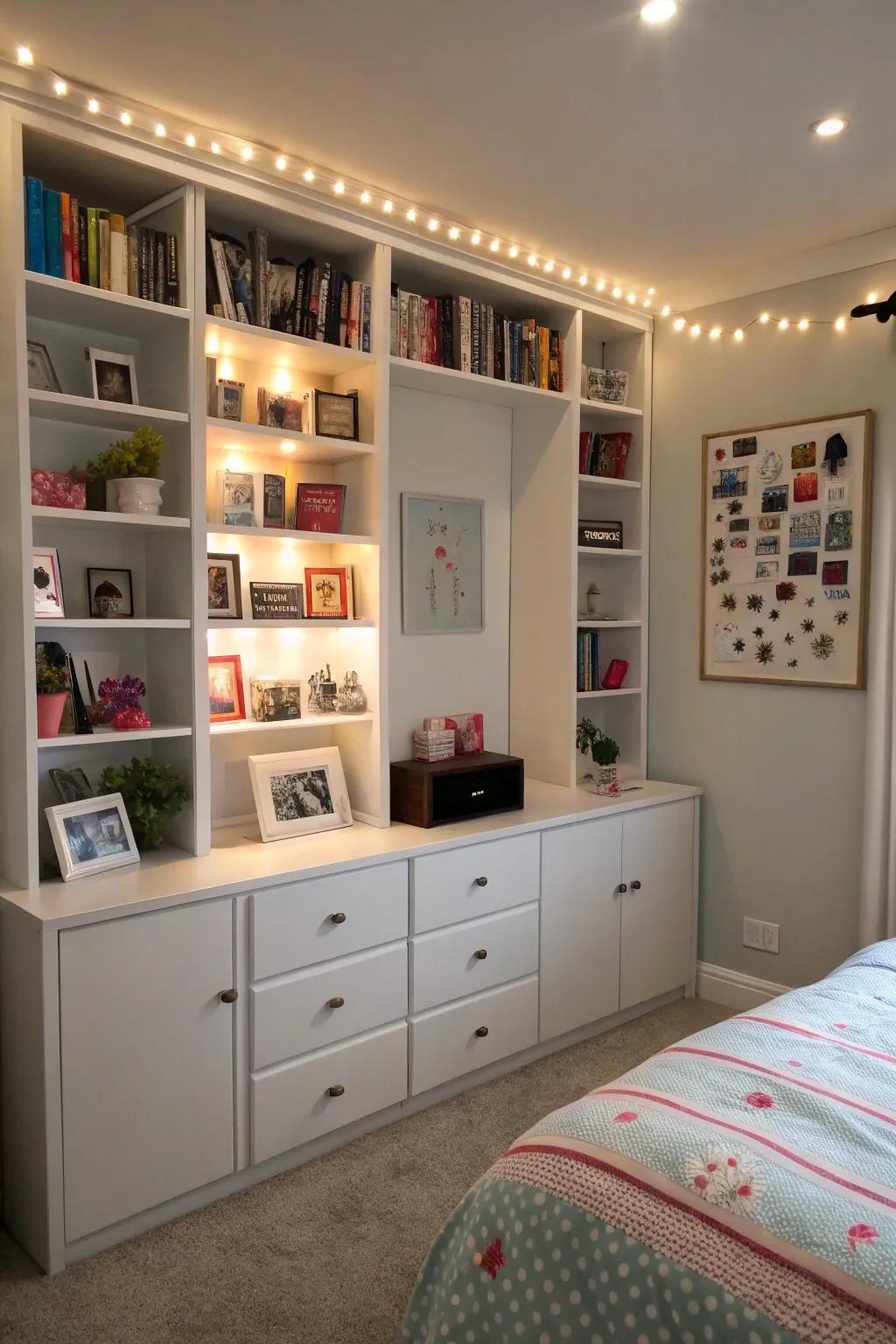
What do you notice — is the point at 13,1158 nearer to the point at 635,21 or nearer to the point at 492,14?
the point at 492,14

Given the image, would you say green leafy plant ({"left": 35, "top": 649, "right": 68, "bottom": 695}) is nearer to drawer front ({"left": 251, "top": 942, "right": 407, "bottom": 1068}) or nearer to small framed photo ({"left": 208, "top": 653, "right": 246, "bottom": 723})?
small framed photo ({"left": 208, "top": 653, "right": 246, "bottom": 723})

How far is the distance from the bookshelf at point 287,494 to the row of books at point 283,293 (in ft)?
0.16

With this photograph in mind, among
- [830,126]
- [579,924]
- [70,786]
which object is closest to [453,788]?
[579,924]

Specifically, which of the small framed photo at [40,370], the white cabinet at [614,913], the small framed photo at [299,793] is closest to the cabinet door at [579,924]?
the white cabinet at [614,913]

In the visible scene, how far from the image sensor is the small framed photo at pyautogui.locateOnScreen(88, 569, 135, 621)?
2.54m

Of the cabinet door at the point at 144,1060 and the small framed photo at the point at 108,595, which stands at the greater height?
the small framed photo at the point at 108,595

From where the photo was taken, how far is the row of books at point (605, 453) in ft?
12.1

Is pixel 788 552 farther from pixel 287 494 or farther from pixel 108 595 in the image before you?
pixel 108 595

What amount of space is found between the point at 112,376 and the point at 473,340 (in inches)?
47.3

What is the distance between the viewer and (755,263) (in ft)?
10.9

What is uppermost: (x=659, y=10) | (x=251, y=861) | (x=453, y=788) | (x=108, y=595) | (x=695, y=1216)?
(x=659, y=10)

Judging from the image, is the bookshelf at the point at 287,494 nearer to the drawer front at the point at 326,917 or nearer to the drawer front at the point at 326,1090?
the drawer front at the point at 326,917

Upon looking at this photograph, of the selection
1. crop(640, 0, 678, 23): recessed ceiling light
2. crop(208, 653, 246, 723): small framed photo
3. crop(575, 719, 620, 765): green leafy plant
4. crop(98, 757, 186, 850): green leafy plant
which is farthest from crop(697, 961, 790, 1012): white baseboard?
crop(640, 0, 678, 23): recessed ceiling light

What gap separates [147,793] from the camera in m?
2.49
